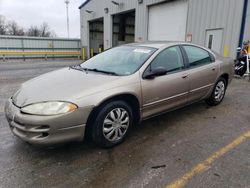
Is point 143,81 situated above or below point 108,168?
→ above

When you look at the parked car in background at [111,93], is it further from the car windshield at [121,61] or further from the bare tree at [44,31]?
the bare tree at [44,31]

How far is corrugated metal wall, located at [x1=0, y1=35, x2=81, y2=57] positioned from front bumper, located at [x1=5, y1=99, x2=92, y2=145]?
19.6m

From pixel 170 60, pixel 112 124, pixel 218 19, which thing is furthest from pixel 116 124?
pixel 218 19

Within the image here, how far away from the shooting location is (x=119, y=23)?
19516 mm

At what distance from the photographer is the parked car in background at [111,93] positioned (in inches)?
84.7

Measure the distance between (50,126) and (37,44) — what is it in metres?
20.4

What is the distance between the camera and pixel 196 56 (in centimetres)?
368

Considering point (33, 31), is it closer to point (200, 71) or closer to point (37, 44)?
point (37, 44)

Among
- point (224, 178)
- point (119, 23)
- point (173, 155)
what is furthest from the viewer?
point (119, 23)

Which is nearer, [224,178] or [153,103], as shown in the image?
[224,178]

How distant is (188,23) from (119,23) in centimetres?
1073

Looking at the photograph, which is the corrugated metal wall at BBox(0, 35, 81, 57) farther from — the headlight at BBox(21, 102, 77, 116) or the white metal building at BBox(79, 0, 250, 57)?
the headlight at BBox(21, 102, 77, 116)

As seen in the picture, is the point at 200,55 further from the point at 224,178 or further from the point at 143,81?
the point at 224,178

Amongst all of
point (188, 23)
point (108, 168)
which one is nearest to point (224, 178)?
point (108, 168)
